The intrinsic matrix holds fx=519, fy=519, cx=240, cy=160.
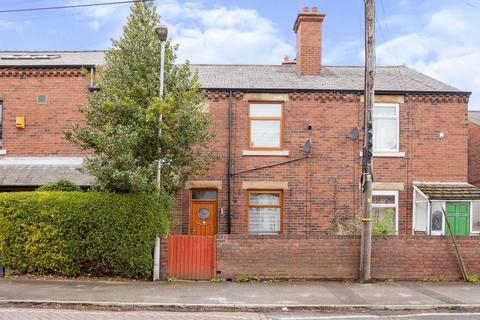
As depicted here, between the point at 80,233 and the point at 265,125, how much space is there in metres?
7.37

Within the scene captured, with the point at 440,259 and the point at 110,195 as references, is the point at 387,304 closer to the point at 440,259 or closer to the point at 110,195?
the point at 440,259

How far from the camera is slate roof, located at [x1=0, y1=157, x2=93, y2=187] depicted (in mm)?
15453

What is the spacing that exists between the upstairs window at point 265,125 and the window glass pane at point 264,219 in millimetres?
2142

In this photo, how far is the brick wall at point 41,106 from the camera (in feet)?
56.5

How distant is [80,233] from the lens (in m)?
12.2

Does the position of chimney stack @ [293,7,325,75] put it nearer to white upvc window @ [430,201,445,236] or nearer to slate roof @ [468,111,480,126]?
white upvc window @ [430,201,445,236]

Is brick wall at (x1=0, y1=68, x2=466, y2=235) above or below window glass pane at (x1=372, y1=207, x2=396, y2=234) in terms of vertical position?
above

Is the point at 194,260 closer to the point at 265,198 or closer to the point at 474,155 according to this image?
the point at 265,198

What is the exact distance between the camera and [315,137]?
56.1 ft

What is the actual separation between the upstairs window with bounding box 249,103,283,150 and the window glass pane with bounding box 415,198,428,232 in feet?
16.3

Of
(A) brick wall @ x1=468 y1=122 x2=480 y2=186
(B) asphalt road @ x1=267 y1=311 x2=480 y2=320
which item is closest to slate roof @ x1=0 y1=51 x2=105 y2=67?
(B) asphalt road @ x1=267 y1=311 x2=480 y2=320

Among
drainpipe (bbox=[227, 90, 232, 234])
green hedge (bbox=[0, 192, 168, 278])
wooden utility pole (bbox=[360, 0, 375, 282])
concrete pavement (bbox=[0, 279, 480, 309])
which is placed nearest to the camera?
concrete pavement (bbox=[0, 279, 480, 309])

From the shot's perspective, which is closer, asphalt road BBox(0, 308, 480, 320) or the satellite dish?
asphalt road BBox(0, 308, 480, 320)

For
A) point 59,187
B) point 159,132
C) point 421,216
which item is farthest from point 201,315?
point 421,216
